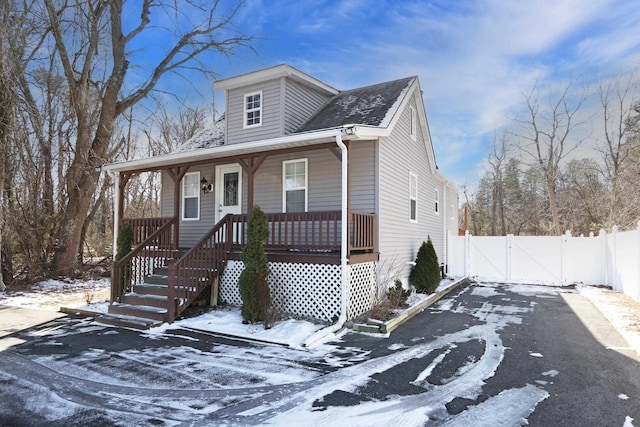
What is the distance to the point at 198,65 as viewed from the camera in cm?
1555

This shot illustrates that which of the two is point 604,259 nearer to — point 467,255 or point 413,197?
point 467,255

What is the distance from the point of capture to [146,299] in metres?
7.76

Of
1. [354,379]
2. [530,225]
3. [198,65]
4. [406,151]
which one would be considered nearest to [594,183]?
[530,225]

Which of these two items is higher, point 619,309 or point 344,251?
point 344,251

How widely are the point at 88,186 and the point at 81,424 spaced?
1235 centimetres

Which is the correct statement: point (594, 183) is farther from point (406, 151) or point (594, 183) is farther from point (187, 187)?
point (187, 187)

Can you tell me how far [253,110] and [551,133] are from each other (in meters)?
21.4

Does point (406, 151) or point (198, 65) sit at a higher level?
point (198, 65)

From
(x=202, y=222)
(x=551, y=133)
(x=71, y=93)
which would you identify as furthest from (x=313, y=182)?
(x=551, y=133)

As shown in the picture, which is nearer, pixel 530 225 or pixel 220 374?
pixel 220 374

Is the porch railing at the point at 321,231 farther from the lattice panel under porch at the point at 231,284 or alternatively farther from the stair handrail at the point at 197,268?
the lattice panel under porch at the point at 231,284

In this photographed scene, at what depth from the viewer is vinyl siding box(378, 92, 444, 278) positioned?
885 centimetres

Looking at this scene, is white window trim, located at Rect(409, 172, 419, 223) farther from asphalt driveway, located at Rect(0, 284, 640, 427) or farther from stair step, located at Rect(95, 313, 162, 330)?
stair step, located at Rect(95, 313, 162, 330)

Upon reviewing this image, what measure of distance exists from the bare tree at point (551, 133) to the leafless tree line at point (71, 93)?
757 inches
